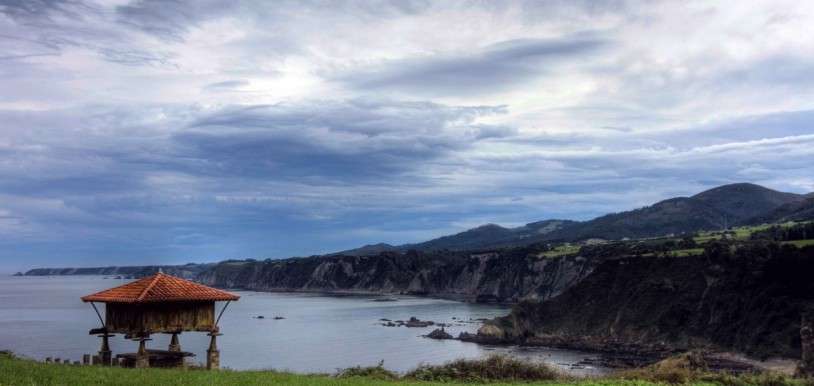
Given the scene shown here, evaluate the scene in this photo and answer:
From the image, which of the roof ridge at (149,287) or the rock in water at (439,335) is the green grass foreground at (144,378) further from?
the rock in water at (439,335)

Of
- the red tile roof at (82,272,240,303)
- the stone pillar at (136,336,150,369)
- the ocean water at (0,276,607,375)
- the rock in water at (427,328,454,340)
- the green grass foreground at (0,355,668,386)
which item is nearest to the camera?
the green grass foreground at (0,355,668,386)

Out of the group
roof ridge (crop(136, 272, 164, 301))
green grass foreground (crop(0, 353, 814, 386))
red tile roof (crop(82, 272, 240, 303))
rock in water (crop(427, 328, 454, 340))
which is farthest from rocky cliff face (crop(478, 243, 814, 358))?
roof ridge (crop(136, 272, 164, 301))

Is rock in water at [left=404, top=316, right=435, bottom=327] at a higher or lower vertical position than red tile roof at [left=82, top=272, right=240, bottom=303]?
lower

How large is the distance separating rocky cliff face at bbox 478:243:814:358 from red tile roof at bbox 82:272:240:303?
249 feet

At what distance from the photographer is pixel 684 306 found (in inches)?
4237

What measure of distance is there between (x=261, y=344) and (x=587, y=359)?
4578 centimetres

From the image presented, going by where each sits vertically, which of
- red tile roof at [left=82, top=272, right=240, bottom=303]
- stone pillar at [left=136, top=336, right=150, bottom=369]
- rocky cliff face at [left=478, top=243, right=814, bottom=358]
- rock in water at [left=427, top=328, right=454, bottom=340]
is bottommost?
rock in water at [left=427, top=328, right=454, bottom=340]

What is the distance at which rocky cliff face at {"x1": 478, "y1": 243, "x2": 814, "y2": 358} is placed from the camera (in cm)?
9356

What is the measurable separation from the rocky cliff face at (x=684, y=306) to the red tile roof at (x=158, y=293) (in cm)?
7580

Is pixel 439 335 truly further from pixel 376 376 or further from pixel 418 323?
pixel 376 376

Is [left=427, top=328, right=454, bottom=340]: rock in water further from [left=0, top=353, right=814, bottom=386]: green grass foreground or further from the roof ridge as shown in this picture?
the roof ridge

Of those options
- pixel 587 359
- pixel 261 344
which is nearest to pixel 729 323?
pixel 587 359

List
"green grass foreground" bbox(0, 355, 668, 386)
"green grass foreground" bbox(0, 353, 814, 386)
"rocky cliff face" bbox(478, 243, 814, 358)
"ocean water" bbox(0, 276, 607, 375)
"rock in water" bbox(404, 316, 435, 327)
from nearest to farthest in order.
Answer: "green grass foreground" bbox(0, 355, 668, 386) < "green grass foreground" bbox(0, 353, 814, 386) < "ocean water" bbox(0, 276, 607, 375) < "rocky cliff face" bbox(478, 243, 814, 358) < "rock in water" bbox(404, 316, 435, 327)

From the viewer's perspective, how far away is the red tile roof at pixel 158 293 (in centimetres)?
2955
